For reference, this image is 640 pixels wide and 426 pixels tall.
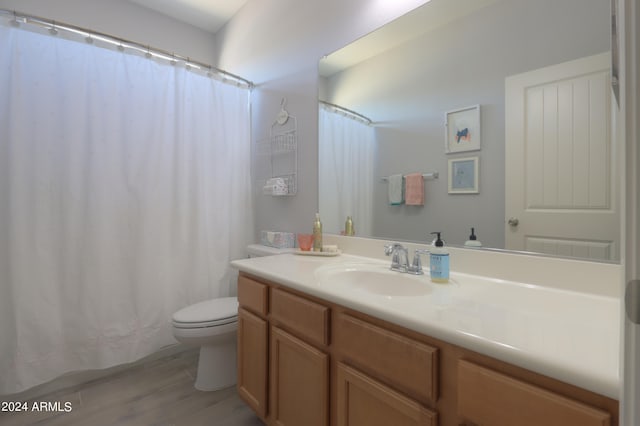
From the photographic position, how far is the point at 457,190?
49.3 inches

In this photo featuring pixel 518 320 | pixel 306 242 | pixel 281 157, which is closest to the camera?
pixel 518 320

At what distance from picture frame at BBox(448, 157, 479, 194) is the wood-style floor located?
1.51 metres

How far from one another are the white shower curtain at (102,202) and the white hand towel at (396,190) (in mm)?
1332

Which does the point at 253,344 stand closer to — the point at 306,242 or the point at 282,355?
the point at 282,355

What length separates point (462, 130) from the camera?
1.23m

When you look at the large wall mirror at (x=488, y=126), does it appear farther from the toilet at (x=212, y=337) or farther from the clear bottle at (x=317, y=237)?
the toilet at (x=212, y=337)

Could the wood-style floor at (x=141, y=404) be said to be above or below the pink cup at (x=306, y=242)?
below

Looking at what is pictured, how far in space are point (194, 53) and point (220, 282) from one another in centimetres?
213

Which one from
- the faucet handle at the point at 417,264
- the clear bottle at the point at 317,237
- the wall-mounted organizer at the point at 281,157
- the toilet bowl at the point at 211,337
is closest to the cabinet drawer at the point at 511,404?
the faucet handle at the point at 417,264

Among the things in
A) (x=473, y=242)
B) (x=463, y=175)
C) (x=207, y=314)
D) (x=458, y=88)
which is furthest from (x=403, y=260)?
(x=207, y=314)

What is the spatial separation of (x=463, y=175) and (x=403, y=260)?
44 cm

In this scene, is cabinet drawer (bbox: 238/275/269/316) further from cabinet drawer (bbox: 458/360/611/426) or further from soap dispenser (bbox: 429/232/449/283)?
cabinet drawer (bbox: 458/360/611/426)

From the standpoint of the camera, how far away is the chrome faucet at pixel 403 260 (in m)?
1.24

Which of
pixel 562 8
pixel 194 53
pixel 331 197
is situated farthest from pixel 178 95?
pixel 562 8
